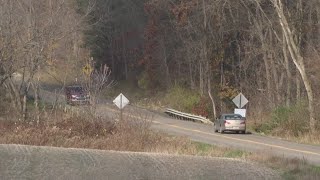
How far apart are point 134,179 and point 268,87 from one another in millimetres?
43851

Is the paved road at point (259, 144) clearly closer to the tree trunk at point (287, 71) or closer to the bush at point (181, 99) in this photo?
the tree trunk at point (287, 71)

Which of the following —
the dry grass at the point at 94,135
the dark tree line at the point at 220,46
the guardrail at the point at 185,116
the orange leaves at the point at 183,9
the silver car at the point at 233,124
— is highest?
the orange leaves at the point at 183,9

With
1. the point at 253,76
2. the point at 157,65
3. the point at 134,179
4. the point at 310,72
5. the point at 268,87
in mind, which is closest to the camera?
the point at 134,179

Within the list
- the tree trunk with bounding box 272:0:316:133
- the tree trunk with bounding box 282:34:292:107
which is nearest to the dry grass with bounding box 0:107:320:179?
the tree trunk with bounding box 272:0:316:133

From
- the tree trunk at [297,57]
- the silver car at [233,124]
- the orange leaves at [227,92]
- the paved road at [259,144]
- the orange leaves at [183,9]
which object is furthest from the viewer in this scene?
the orange leaves at [227,92]

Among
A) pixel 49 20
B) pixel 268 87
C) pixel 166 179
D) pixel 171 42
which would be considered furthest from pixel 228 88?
pixel 166 179

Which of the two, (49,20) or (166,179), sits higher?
(49,20)

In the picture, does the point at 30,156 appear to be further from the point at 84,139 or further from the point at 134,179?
the point at 84,139

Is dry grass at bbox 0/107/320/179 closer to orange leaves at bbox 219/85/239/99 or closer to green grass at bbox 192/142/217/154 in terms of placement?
green grass at bbox 192/142/217/154

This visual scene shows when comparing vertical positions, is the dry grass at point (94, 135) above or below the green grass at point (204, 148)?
above

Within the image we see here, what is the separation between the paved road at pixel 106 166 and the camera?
25.0ft

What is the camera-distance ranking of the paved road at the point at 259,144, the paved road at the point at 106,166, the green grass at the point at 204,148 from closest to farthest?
the paved road at the point at 106,166, the green grass at the point at 204,148, the paved road at the point at 259,144

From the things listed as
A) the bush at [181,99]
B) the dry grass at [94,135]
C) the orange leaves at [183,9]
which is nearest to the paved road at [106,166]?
the dry grass at [94,135]

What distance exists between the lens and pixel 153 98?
221 feet
